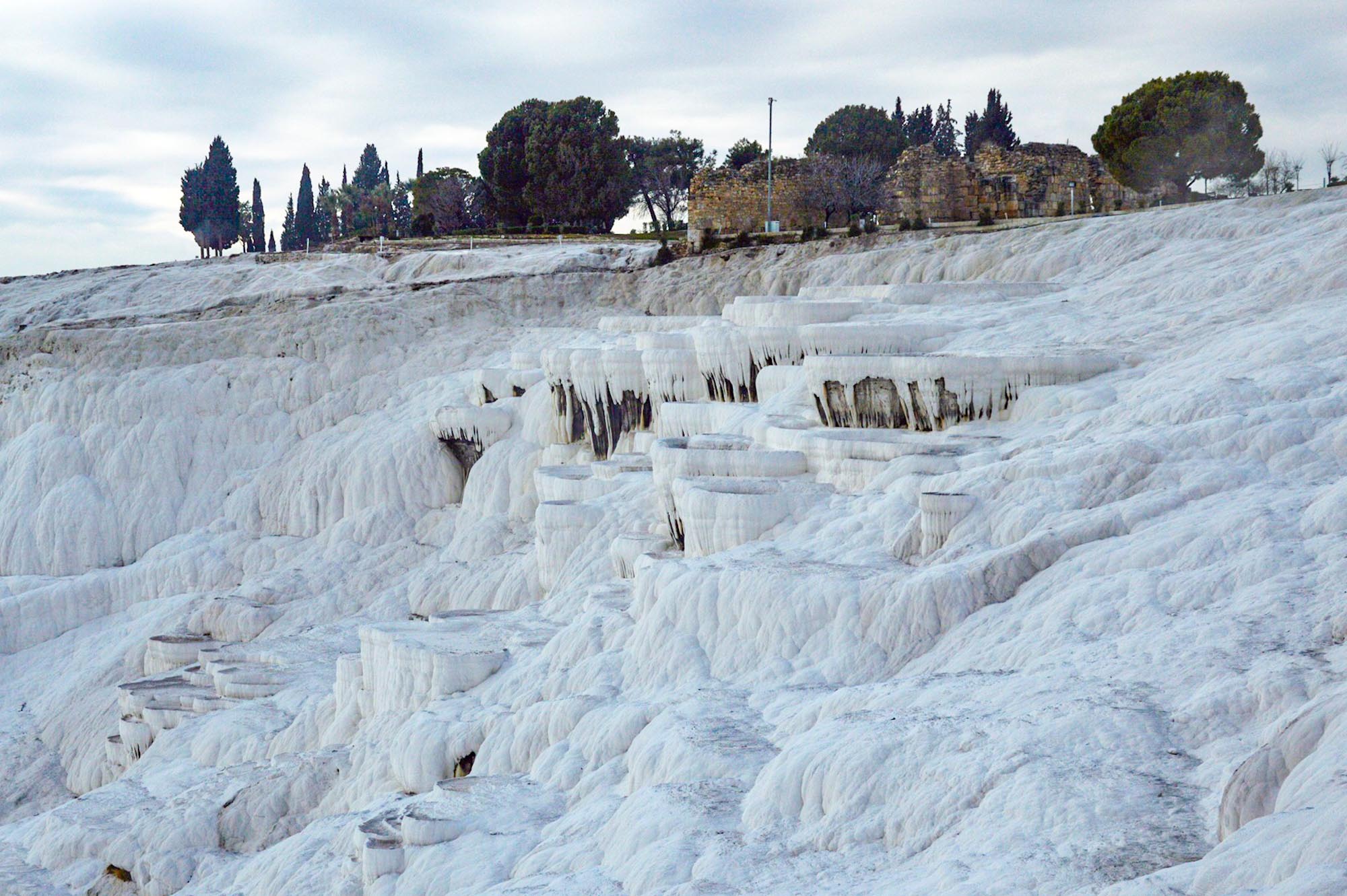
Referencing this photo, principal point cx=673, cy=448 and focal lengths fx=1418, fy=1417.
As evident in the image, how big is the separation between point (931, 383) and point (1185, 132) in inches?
802

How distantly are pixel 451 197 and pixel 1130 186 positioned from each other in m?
27.6

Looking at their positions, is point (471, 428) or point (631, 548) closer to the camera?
point (631, 548)

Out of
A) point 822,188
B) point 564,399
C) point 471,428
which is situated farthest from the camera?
point 822,188

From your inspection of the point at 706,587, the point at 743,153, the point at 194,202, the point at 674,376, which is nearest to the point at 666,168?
the point at 743,153

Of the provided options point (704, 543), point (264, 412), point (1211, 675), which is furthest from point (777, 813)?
point (264, 412)

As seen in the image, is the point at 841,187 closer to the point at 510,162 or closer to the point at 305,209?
the point at 510,162

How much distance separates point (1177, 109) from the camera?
3241cm

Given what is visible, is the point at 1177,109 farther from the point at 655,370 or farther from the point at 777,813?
the point at 777,813

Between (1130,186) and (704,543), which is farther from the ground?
(1130,186)

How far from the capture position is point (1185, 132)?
32.6m

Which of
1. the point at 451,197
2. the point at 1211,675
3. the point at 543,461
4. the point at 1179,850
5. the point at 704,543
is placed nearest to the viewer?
the point at 1179,850

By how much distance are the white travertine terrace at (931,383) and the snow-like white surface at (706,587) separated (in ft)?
0.35

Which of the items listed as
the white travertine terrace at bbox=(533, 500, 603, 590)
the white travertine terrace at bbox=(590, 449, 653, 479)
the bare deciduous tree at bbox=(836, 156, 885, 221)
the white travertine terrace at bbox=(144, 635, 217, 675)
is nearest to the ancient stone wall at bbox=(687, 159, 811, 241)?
the bare deciduous tree at bbox=(836, 156, 885, 221)

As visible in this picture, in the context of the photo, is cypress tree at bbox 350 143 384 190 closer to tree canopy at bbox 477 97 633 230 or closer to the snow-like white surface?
tree canopy at bbox 477 97 633 230
